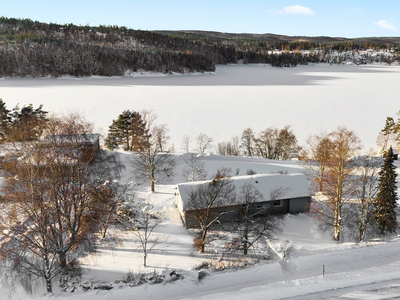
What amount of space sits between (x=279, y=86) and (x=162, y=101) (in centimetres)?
4856

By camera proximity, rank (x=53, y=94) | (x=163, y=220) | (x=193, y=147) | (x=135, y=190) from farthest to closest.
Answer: (x=53, y=94), (x=193, y=147), (x=135, y=190), (x=163, y=220)

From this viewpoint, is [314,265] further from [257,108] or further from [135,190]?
[257,108]

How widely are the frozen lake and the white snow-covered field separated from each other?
0.74ft

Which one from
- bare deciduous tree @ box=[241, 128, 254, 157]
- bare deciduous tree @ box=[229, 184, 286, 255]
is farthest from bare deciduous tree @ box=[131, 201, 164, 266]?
A: bare deciduous tree @ box=[241, 128, 254, 157]

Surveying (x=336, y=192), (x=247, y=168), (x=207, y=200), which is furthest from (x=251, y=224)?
(x=247, y=168)

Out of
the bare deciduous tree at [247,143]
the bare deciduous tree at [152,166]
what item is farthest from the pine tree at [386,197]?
the bare deciduous tree at [247,143]

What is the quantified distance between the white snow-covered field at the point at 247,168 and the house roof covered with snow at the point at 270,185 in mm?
2241

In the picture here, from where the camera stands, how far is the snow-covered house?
2552 cm

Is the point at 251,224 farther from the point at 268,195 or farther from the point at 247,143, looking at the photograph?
the point at 247,143

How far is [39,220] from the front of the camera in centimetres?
1538

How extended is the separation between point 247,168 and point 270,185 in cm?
967

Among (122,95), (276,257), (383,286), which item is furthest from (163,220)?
(122,95)

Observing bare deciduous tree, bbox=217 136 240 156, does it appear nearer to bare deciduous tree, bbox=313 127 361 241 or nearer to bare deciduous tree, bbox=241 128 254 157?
bare deciduous tree, bbox=241 128 254 157

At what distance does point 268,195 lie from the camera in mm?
27016
